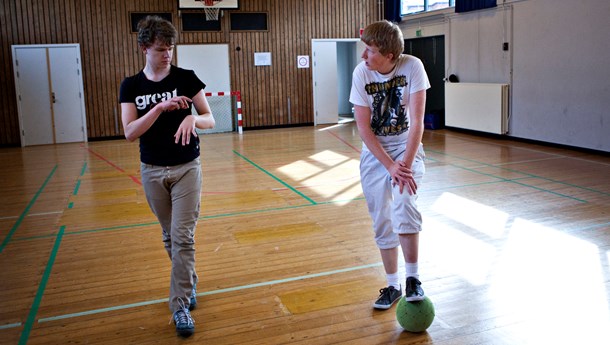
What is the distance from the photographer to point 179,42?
15.1 metres

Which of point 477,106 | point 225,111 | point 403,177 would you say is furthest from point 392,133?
point 225,111

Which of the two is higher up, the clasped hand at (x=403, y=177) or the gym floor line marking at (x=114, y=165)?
the clasped hand at (x=403, y=177)

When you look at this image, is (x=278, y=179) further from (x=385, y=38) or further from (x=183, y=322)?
(x=385, y=38)

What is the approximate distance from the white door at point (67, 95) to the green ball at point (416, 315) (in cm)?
1285

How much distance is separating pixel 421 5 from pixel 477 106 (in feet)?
12.2

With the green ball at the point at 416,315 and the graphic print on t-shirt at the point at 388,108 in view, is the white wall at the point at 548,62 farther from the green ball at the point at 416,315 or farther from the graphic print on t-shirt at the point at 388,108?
the green ball at the point at 416,315

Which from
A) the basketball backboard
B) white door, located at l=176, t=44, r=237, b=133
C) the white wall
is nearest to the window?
the white wall

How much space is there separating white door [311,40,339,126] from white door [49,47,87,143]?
630 centimetres

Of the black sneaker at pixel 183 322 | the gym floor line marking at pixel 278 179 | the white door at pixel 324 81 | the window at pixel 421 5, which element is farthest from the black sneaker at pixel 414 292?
the white door at pixel 324 81

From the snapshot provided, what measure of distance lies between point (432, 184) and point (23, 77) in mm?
10741

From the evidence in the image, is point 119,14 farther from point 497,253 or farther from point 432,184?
point 497,253

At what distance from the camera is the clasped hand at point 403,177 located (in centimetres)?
322

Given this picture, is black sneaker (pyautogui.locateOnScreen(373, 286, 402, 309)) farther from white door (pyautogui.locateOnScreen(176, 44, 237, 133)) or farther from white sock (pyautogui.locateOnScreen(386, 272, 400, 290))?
white door (pyautogui.locateOnScreen(176, 44, 237, 133))

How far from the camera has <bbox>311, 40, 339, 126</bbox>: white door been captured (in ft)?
54.0
